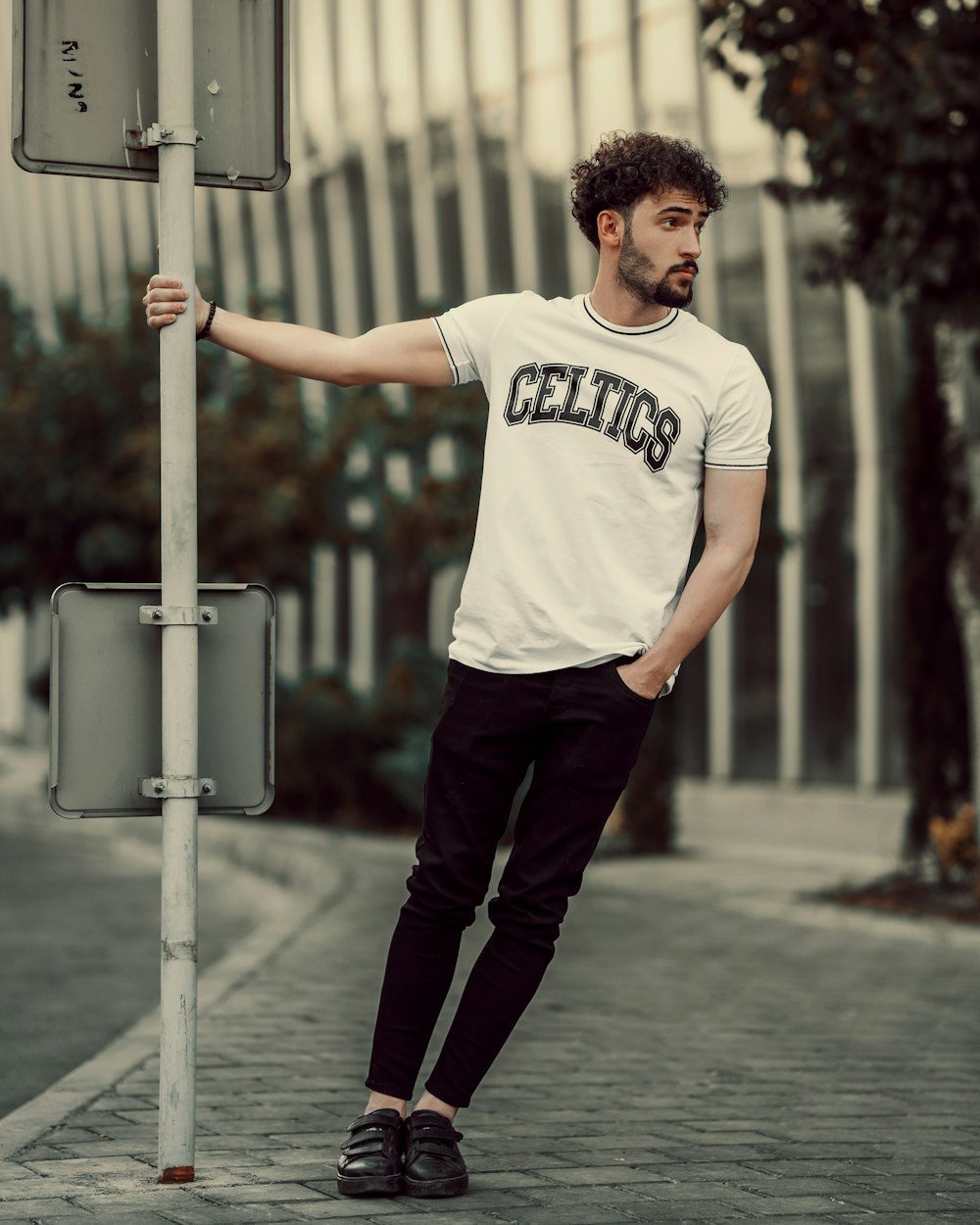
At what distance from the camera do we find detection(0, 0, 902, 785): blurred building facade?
2152 cm

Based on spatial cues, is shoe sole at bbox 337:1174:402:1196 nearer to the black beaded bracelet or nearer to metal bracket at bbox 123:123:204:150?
the black beaded bracelet

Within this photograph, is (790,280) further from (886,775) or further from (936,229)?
(936,229)

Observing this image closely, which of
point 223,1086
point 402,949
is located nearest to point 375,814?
point 223,1086

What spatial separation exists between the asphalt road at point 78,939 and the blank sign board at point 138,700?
1.50m

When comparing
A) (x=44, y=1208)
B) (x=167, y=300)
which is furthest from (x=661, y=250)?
(x=44, y=1208)

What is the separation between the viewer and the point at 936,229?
8.83m

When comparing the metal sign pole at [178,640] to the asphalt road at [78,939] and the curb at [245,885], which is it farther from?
the asphalt road at [78,939]

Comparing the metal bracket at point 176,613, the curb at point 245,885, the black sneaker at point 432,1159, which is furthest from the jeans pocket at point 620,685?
the curb at point 245,885

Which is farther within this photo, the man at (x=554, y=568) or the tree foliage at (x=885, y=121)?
the tree foliage at (x=885, y=121)

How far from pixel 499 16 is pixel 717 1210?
2321 centimetres

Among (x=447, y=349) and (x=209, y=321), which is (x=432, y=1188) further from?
(x=209, y=321)

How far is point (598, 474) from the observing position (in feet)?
13.3

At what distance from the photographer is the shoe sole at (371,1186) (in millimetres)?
3980

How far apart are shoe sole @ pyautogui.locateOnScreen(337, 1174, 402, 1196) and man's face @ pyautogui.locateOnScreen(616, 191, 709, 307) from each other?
5.77ft
